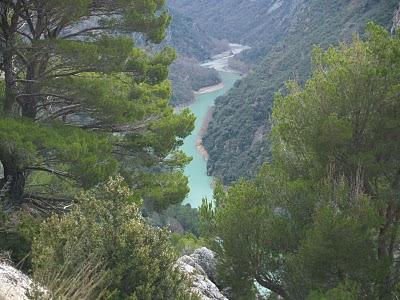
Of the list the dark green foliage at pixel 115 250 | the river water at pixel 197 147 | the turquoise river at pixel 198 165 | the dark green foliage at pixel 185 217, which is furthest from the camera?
the river water at pixel 197 147

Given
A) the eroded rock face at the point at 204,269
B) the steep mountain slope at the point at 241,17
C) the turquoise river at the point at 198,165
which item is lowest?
the eroded rock face at the point at 204,269

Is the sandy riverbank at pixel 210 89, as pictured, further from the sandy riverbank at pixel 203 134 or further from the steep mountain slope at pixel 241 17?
the steep mountain slope at pixel 241 17

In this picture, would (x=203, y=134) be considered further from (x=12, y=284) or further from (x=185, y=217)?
(x=12, y=284)

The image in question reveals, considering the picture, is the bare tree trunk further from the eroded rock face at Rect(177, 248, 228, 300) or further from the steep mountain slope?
the steep mountain slope

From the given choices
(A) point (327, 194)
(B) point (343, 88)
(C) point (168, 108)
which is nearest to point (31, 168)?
(C) point (168, 108)

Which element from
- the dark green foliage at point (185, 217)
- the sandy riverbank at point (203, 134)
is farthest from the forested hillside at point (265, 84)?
the dark green foliage at point (185, 217)
